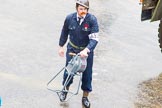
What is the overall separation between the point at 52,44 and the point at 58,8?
3265 millimetres

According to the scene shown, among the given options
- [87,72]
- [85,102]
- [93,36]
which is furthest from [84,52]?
[85,102]

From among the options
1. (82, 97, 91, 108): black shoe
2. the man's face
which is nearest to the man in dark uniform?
the man's face

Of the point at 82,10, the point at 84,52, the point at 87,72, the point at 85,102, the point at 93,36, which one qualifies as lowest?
the point at 85,102

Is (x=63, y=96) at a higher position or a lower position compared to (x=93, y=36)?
lower

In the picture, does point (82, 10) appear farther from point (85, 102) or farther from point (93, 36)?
point (85, 102)

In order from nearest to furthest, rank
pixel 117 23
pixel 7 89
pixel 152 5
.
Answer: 1. pixel 7 89
2. pixel 152 5
3. pixel 117 23

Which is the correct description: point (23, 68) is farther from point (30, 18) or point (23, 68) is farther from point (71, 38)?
point (30, 18)

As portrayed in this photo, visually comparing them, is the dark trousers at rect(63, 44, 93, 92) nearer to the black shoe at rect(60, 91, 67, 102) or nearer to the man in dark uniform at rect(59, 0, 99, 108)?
the man in dark uniform at rect(59, 0, 99, 108)

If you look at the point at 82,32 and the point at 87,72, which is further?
the point at 87,72

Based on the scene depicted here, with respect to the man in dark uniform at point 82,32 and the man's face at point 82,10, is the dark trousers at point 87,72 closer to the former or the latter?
the man in dark uniform at point 82,32

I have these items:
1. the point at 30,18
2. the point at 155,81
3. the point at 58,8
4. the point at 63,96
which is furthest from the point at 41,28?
the point at 63,96

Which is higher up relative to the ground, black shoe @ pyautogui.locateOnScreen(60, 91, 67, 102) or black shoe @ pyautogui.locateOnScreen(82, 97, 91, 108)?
black shoe @ pyautogui.locateOnScreen(60, 91, 67, 102)

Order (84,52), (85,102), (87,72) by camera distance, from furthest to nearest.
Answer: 1. (85,102)
2. (87,72)
3. (84,52)

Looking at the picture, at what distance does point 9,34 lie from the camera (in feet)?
32.0
